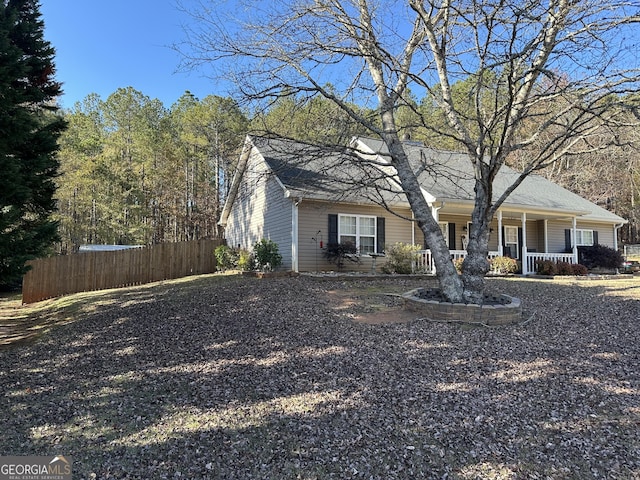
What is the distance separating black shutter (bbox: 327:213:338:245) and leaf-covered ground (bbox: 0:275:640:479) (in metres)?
6.41

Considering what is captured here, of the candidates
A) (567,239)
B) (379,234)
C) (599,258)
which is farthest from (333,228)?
(567,239)

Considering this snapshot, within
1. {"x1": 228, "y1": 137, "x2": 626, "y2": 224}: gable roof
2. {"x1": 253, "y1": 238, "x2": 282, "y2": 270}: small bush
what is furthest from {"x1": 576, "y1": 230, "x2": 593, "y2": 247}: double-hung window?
{"x1": 253, "y1": 238, "x2": 282, "y2": 270}: small bush

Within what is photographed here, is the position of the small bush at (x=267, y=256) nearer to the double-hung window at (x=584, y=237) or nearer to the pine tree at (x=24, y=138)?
the pine tree at (x=24, y=138)

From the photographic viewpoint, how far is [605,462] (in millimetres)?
2881

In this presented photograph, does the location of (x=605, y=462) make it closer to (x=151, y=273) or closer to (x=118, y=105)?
Result: (x=151, y=273)

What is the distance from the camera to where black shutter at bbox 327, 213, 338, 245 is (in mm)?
13734

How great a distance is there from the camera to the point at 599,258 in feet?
56.7

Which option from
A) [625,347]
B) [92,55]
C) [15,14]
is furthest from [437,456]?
[92,55]

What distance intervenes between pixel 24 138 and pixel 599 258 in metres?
20.9

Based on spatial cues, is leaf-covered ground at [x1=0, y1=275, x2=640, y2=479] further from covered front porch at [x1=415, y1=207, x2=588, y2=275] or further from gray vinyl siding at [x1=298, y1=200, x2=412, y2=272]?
covered front porch at [x1=415, y1=207, x2=588, y2=275]

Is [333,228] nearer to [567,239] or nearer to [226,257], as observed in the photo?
[226,257]

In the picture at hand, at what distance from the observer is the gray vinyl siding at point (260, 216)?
1385cm

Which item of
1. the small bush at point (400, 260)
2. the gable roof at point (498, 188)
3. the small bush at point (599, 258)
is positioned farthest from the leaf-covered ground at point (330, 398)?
the small bush at point (599, 258)

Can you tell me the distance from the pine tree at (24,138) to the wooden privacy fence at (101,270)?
6.53 meters
